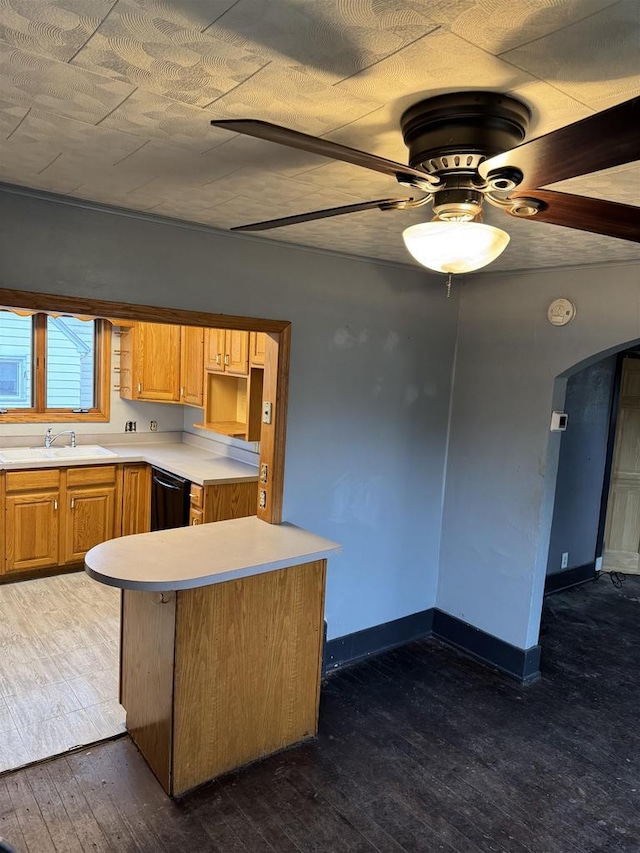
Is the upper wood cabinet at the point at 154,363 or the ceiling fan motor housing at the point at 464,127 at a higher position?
the ceiling fan motor housing at the point at 464,127

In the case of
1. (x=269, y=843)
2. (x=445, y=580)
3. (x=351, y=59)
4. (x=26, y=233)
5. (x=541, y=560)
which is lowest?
(x=269, y=843)

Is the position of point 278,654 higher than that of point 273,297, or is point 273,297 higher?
point 273,297

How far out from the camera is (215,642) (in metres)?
2.36

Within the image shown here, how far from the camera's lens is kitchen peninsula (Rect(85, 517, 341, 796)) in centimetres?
227

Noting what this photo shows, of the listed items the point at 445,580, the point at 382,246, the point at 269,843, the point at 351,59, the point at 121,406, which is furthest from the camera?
the point at 121,406

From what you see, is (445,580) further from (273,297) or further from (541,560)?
(273,297)

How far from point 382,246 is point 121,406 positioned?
3087 millimetres

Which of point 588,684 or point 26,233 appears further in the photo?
point 588,684

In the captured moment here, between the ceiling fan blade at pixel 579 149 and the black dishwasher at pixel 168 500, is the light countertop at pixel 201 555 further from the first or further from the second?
the ceiling fan blade at pixel 579 149

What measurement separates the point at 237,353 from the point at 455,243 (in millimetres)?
2857

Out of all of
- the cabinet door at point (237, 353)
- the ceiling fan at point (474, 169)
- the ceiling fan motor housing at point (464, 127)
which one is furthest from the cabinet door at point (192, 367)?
the ceiling fan motor housing at point (464, 127)

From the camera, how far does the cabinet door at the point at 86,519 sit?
14.2 ft

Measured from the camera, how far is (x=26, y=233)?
2.19m

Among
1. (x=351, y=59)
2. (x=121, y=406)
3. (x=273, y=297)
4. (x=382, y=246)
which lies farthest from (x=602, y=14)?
(x=121, y=406)
